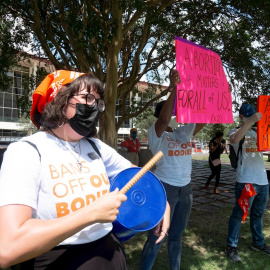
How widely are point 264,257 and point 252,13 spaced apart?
18.7 feet

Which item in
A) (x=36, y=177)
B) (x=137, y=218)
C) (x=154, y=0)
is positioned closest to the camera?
(x=36, y=177)

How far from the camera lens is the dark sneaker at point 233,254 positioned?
3.11 meters

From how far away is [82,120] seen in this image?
4.40 feet

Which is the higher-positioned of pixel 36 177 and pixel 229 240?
pixel 36 177

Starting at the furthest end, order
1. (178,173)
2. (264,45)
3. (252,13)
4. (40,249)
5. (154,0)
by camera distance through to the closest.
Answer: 1. (264,45)
2. (252,13)
3. (154,0)
4. (178,173)
5. (40,249)

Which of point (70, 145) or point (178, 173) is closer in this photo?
point (70, 145)

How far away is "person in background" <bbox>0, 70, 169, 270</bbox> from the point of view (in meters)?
0.91

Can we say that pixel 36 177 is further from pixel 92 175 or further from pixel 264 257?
pixel 264 257

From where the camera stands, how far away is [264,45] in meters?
7.43

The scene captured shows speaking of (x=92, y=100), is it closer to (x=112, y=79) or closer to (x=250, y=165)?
(x=250, y=165)

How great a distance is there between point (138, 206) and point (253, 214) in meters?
2.50

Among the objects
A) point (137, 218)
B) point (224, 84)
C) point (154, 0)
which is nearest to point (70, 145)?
point (137, 218)

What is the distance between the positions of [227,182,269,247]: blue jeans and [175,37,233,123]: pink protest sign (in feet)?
3.31

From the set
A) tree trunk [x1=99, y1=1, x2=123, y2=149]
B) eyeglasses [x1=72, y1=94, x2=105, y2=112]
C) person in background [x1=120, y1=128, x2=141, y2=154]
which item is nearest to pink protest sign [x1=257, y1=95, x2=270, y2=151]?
eyeglasses [x1=72, y1=94, x2=105, y2=112]
